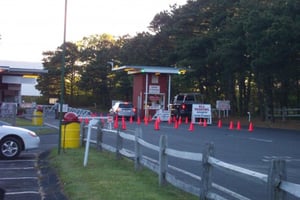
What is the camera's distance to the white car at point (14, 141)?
16.2m

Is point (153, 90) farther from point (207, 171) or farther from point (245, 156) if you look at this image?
point (207, 171)

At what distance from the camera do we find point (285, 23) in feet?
113

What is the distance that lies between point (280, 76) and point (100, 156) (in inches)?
1039

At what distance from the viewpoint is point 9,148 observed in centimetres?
1622

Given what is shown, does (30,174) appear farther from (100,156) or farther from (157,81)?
(157,81)

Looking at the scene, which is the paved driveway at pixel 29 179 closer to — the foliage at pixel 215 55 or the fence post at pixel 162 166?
the fence post at pixel 162 166

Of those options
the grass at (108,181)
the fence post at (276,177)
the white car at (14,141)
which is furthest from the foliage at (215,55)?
the fence post at (276,177)

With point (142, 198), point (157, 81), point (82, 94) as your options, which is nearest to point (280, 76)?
point (157, 81)

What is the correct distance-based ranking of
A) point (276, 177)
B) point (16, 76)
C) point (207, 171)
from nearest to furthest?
1. point (276, 177)
2. point (207, 171)
3. point (16, 76)

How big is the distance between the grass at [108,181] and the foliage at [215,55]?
909 inches

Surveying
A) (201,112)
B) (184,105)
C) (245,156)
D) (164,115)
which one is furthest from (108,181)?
(184,105)

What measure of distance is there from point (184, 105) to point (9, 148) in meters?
29.1

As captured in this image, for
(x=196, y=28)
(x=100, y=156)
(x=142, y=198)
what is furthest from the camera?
(x=196, y=28)

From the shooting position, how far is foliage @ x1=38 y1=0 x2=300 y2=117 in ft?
Answer: 118
